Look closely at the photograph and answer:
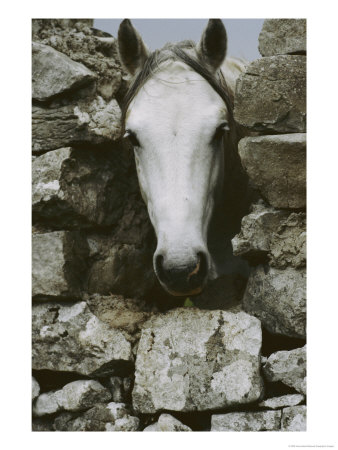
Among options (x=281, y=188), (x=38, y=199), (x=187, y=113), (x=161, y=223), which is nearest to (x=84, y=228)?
(x=38, y=199)

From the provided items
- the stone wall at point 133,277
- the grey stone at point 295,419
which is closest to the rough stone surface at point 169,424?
the stone wall at point 133,277

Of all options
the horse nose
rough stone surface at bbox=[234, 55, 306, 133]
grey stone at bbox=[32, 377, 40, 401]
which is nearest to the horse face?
the horse nose

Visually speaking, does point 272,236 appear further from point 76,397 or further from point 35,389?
point 35,389

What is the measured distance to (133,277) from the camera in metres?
2.64

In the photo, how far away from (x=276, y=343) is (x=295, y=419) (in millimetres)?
336

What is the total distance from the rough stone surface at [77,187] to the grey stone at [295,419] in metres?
1.20

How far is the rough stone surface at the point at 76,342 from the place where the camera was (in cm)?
229

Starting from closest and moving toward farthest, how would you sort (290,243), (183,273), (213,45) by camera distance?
(183,273) → (290,243) → (213,45)

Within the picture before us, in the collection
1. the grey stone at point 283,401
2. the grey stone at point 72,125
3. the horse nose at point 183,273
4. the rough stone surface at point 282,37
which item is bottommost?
the grey stone at point 283,401

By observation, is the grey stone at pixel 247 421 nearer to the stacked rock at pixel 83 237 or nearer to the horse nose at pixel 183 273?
the stacked rock at pixel 83 237

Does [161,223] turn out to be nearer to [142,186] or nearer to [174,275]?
[174,275]

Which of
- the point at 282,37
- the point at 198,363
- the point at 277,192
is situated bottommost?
the point at 198,363

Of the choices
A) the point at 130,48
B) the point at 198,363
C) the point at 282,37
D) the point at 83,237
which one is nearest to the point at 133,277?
the point at 83,237

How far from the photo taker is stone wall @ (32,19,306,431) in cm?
215
